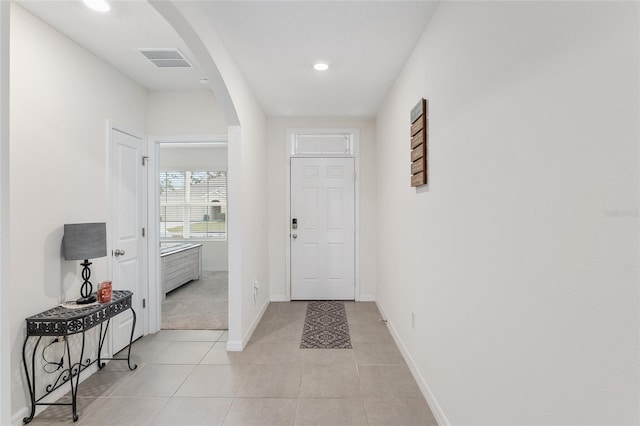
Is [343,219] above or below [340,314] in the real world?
above

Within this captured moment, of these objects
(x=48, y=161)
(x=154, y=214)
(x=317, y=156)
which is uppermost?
(x=317, y=156)

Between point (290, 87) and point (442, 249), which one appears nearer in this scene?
point (442, 249)

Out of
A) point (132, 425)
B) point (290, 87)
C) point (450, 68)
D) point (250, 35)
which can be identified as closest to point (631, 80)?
point (450, 68)

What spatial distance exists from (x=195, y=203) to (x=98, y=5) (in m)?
5.28

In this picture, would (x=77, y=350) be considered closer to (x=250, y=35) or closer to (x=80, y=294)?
(x=80, y=294)

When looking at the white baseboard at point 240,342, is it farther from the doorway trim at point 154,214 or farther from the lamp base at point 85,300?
the lamp base at point 85,300

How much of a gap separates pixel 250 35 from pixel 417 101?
1313mm

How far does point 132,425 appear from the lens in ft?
6.41

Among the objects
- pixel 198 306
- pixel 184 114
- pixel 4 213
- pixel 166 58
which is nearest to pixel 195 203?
pixel 198 306

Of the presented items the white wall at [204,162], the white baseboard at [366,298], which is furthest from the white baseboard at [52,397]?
the white wall at [204,162]

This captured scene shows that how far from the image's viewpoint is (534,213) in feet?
3.54

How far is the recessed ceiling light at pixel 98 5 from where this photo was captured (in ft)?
6.46

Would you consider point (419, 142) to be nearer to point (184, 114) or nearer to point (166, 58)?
point (166, 58)

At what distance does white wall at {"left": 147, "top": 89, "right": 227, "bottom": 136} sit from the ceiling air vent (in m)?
0.57
